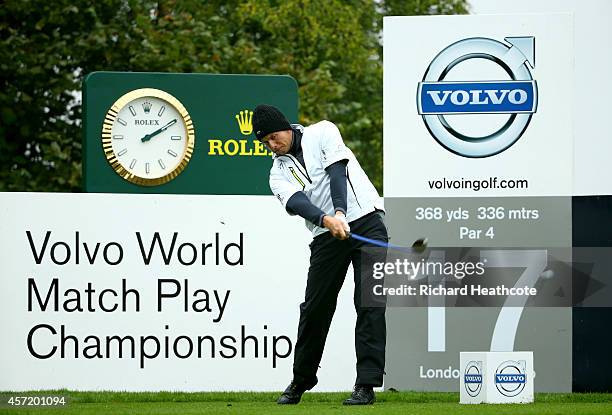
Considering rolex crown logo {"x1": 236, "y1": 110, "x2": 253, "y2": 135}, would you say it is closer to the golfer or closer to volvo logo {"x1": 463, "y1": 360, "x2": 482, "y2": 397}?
the golfer

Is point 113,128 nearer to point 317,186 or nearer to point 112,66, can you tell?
point 317,186

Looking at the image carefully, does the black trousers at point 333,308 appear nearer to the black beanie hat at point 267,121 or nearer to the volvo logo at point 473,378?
the volvo logo at point 473,378

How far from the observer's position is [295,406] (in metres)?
9.72

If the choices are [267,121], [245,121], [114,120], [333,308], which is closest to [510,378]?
[333,308]

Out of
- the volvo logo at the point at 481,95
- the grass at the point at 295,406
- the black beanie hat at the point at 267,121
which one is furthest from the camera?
the volvo logo at the point at 481,95

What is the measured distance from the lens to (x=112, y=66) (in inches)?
971

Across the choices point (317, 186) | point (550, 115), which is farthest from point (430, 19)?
point (317, 186)

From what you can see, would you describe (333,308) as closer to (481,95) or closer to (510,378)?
(510,378)

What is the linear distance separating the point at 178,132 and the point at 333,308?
2840 millimetres

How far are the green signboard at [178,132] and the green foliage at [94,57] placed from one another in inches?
425

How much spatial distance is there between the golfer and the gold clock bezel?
2.45 metres

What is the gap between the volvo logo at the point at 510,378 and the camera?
9.84 m

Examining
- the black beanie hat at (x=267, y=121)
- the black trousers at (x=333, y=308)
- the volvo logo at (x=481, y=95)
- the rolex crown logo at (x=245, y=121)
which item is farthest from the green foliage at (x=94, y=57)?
the black beanie hat at (x=267, y=121)

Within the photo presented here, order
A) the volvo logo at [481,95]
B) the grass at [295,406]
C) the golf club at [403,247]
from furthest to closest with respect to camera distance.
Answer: the volvo logo at [481,95] < the golf club at [403,247] < the grass at [295,406]
